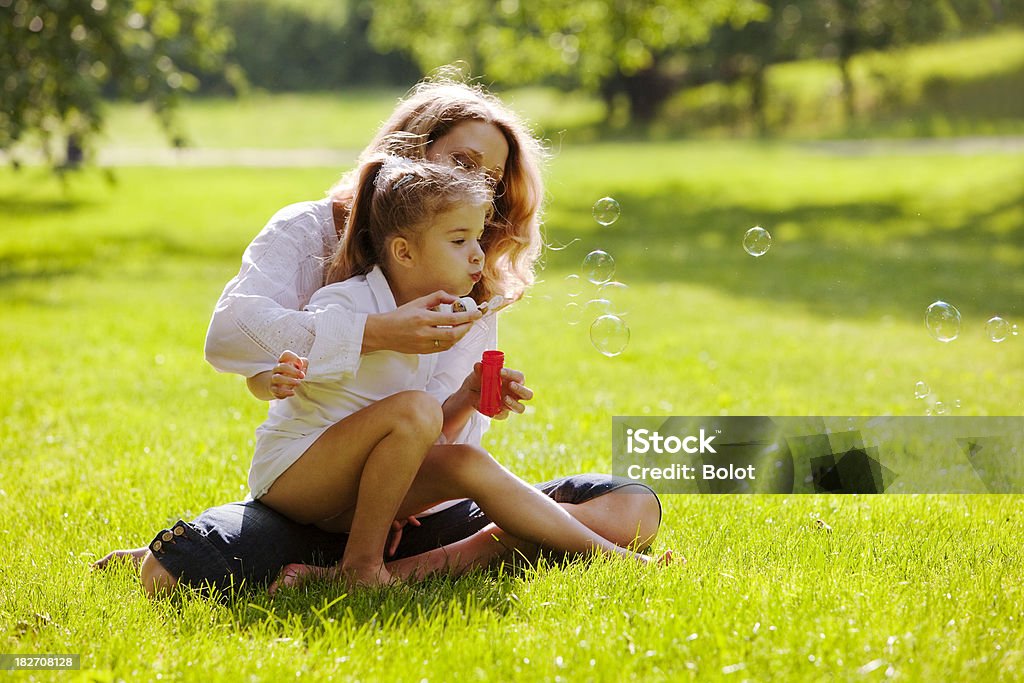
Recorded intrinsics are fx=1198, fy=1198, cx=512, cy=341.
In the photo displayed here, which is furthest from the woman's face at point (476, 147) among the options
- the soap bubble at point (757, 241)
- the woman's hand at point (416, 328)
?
the soap bubble at point (757, 241)

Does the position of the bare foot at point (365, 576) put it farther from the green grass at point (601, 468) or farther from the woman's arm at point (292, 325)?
the woman's arm at point (292, 325)

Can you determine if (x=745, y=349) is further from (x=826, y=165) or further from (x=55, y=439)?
(x=826, y=165)

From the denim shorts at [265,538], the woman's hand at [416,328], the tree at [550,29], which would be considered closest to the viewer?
the woman's hand at [416,328]

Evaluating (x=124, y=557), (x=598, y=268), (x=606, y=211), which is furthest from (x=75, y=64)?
(x=124, y=557)

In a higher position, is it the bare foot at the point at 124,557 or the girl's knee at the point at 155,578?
the girl's knee at the point at 155,578

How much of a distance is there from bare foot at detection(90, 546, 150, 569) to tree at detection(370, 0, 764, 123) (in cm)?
1078

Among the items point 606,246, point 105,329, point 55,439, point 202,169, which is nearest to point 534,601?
point 55,439

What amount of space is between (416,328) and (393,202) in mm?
389

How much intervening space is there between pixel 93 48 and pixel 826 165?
36.0ft

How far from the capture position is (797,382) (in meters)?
5.80

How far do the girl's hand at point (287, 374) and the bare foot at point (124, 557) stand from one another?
0.69 m

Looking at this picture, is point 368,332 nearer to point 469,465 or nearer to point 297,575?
point 469,465

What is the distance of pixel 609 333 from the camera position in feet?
12.7

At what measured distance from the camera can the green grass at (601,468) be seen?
2.48m
